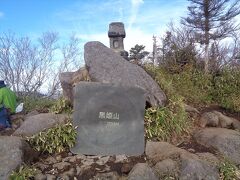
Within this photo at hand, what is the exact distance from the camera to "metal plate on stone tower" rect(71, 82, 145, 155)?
640 centimetres

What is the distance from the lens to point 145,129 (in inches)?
265

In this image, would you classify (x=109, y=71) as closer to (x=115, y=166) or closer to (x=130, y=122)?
(x=130, y=122)

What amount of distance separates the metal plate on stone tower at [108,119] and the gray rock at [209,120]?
175cm

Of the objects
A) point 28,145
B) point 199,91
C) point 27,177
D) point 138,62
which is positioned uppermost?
point 138,62

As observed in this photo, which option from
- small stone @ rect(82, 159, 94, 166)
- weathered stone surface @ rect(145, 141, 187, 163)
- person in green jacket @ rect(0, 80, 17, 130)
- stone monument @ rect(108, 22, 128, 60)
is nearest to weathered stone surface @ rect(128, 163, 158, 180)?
weathered stone surface @ rect(145, 141, 187, 163)

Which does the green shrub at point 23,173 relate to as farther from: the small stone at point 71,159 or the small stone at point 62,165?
the small stone at point 71,159

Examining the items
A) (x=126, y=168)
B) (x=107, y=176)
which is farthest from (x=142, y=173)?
(x=107, y=176)

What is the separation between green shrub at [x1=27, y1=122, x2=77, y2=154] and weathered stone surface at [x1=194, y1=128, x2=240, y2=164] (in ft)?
8.69

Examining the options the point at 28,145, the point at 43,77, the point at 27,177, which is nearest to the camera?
the point at 27,177

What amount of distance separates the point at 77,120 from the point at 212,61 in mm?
8693

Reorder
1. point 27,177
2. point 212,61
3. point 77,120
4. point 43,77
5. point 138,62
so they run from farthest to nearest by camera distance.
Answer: point 43,77, point 212,61, point 138,62, point 77,120, point 27,177

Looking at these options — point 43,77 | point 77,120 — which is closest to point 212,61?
point 77,120

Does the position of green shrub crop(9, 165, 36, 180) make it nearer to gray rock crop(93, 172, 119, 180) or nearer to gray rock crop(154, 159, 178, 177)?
gray rock crop(93, 172, 119, 180)

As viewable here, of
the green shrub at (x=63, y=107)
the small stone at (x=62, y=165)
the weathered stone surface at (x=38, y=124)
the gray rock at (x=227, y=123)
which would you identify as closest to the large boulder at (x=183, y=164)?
Answer: the small stone at (x=62, y=165)
